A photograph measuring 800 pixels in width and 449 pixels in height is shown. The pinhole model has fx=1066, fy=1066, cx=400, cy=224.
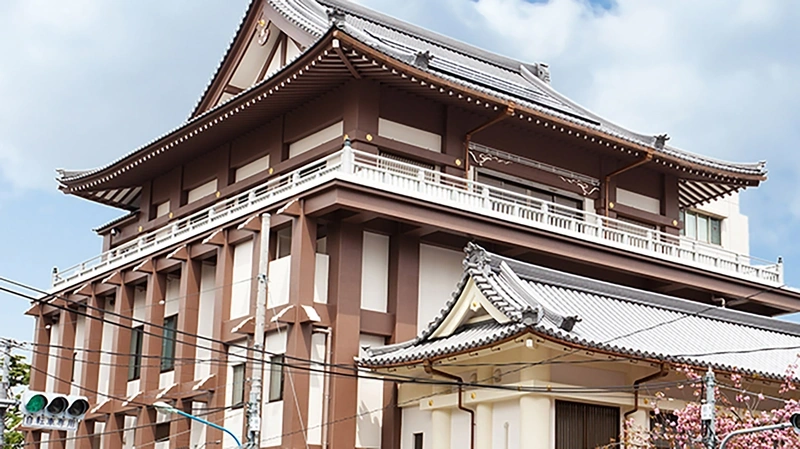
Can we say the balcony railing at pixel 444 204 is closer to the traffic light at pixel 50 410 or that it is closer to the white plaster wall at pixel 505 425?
the white plaster wall at pixel 505 425

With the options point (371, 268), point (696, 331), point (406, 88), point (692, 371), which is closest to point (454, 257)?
point (371, 268)

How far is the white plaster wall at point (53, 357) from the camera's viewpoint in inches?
1486

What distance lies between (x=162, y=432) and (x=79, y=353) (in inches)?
274

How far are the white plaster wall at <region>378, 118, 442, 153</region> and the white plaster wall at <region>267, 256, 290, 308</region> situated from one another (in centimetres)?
442

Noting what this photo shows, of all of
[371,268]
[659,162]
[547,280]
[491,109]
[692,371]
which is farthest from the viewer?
[659,162]

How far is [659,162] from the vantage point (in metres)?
33.5

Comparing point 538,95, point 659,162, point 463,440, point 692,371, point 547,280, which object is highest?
point 538,95

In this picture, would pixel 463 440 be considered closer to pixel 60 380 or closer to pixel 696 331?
pixel 696 331

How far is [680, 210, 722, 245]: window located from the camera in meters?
47.1

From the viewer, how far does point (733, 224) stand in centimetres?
5116


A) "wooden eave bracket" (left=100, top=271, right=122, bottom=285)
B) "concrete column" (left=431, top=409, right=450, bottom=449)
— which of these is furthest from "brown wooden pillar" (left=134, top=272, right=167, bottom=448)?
"concrete column" (left=431, top=409, right=450, bottom=449)

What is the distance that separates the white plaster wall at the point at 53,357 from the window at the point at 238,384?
36.9 ft

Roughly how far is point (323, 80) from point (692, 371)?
12.7 metres

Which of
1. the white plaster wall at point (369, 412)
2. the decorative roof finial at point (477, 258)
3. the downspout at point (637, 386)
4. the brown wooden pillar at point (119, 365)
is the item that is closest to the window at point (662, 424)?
the downspout at point (637, 386)
